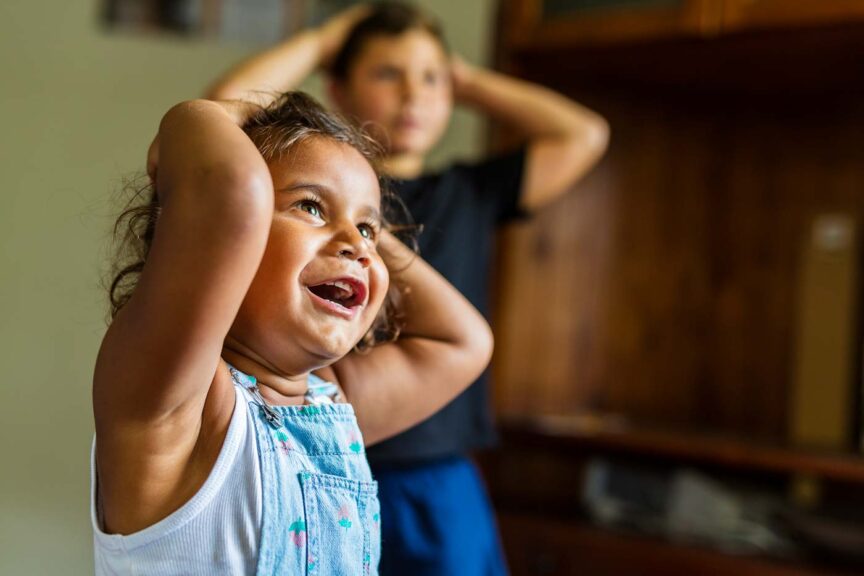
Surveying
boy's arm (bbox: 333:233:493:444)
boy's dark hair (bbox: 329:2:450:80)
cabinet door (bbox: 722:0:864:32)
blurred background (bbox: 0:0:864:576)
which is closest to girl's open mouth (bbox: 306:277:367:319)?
boy's arm (bbox: 333:233:493:444)

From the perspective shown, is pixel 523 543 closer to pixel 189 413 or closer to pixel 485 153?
pixel 485 153

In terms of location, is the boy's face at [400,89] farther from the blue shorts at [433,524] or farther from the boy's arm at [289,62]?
the blue shorts at [433,524]

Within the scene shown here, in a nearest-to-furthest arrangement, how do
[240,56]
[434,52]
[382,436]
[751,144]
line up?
[382,436] < [434,52] < [240,56] < [751,144]

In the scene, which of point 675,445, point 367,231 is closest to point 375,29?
point 367,231

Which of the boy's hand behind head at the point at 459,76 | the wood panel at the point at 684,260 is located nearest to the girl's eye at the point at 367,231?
the boy's hand behind head at the point at 459,76

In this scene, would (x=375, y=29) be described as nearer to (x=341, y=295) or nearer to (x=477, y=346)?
(x=477, y=346)

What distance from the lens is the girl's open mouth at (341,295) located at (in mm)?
507

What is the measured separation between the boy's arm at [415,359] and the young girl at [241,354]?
0.08ft

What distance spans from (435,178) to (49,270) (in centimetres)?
56

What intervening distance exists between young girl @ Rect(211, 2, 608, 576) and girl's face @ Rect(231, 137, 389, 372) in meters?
0.44

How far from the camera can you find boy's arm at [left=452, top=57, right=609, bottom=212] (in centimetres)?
134

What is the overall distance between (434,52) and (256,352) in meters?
0.79

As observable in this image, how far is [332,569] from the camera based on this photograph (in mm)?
512

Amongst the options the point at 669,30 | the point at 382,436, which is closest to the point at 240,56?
the point at 669,30
